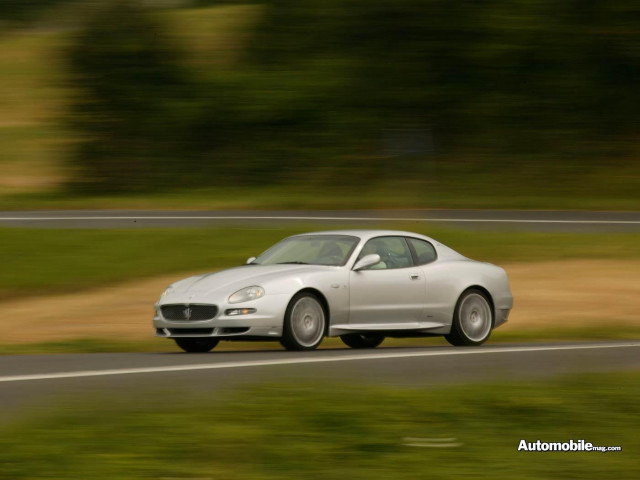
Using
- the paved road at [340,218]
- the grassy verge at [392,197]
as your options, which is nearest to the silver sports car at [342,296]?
the paved road at [340,218]

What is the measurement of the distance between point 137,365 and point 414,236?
174 inches

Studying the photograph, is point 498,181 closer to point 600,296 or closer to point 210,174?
point 210,174

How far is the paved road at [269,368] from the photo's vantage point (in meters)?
9.08

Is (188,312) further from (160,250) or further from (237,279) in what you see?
(160,250)

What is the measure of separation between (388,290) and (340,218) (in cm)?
1882

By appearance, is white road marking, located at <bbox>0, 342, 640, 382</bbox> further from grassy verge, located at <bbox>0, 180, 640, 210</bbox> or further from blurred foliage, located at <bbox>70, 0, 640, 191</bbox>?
blurred foliage, located at <bbox>70, 0, 640, 191</bbox>

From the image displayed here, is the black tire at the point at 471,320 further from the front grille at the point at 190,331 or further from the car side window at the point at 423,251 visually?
the front grille at the point at 190,331

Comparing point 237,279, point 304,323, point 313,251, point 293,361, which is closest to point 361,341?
point 313,251

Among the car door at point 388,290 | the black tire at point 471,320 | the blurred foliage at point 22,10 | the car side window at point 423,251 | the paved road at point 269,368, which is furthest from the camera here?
the blurred foliage at point 22,10

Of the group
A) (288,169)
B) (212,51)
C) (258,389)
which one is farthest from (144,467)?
(212,51)

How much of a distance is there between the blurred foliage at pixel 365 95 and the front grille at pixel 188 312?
30261mm

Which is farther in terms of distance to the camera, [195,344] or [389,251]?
[389,251]

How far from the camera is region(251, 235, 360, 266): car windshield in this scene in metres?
13.5

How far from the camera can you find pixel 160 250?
79.6ft
